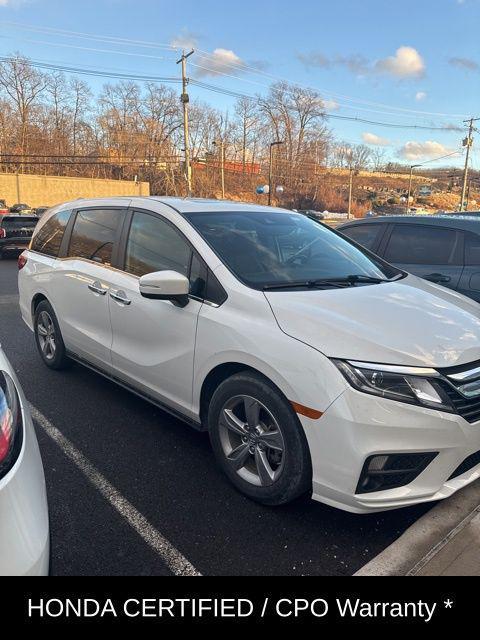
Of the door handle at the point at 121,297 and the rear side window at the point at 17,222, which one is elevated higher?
the door handle at the point at 121,297

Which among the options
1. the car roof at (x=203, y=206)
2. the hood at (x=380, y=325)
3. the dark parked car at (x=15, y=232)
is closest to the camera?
the hood at (x=380, y=325)

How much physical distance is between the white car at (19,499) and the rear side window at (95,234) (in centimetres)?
234

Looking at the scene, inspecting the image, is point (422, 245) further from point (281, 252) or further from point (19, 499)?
point (19, 499)

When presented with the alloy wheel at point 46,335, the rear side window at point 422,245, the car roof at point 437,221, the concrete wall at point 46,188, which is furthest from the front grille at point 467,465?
the concrete wall at point 46,188

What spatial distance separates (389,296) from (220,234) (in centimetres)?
117

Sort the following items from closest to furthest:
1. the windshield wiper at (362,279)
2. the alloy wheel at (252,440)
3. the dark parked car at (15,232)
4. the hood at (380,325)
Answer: the hood at (380,325), the alloy wheel at (252,440), the windshield wiper at (362,279), the dark parked car at (15,232)

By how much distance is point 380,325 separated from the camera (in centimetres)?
A: 239

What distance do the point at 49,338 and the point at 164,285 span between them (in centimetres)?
246

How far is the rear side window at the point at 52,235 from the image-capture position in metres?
4.54

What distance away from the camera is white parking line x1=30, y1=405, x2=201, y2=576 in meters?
2.19

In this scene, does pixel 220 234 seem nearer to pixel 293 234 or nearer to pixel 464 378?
pixel 293 234

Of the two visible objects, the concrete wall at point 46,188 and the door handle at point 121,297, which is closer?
the door handle at point 121,297
